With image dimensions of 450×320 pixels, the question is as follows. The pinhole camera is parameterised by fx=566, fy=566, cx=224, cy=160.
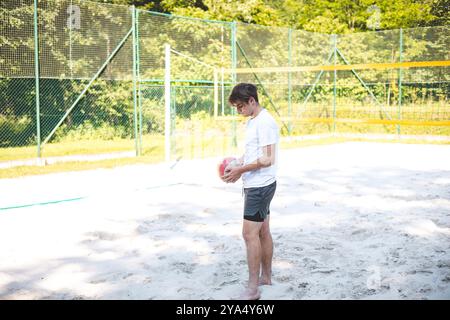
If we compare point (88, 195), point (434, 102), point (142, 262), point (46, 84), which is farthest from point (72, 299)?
point (434, 102)

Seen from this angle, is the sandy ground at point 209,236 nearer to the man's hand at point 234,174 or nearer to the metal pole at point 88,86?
the man's hand at point 234,174

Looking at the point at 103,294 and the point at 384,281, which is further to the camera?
the point at 384,281

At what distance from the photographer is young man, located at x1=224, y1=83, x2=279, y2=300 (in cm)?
356

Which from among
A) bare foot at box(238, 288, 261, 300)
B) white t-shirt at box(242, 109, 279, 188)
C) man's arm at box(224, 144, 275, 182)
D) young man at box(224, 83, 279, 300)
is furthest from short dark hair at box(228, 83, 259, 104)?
bare foot at box(238, 288, 261, 300)

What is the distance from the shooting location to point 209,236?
5.25m

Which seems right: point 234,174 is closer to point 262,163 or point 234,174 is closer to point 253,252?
point 262,163

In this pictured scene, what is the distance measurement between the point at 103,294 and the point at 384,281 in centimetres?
191

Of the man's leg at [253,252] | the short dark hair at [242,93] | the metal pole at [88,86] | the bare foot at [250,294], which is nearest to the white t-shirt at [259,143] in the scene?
the short dark hair at [242,93]

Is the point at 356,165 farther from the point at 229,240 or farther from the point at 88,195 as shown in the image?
the point at 229,240

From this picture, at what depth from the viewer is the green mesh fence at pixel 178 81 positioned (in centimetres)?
1017

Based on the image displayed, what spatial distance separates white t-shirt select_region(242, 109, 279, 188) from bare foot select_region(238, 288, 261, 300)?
2.20 feet

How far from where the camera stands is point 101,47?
36.2 ft

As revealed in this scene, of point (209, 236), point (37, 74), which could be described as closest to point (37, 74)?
point (37, 74)

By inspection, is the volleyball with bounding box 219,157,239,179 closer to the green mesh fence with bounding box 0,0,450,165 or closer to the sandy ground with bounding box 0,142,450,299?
the sandy ground with bounding box 0,142,450,299
